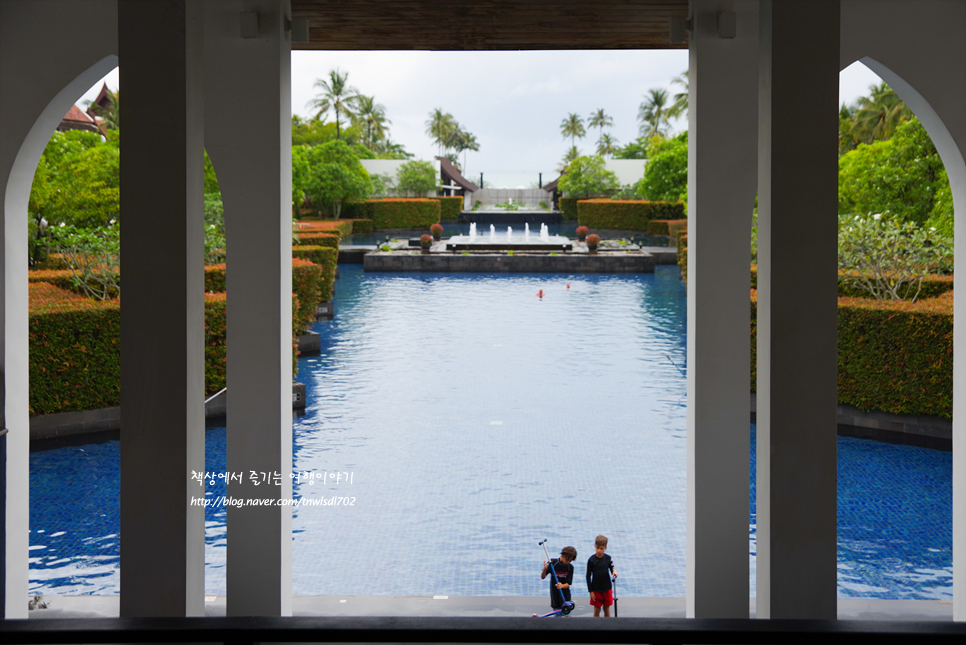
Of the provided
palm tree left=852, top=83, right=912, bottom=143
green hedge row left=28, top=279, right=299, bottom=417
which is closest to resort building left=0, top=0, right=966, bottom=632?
green hedge row left=28, top=279, right=299, bottom=417

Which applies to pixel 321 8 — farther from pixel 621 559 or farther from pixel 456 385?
pixel 456 385

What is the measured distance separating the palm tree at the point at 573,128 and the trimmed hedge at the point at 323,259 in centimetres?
7993

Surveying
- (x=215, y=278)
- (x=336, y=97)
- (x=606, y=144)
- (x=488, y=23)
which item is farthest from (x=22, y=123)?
(x=606, y=144)

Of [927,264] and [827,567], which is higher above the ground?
[927,264]

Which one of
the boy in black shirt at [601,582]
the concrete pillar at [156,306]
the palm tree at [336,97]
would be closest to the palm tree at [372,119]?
the palm tree at [336,97]

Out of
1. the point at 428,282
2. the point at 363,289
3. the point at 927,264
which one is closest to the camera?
the point at 927,264

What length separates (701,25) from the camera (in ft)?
15.2

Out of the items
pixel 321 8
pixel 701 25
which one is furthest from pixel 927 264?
pixel 321 8

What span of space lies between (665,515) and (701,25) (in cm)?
517

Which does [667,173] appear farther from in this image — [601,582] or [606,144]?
[606,144]

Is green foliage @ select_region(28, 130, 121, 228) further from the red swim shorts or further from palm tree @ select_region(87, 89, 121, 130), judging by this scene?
palm tree @ select_region(87, 89, 121, 130)

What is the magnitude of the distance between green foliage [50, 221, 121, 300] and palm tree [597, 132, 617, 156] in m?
81.8

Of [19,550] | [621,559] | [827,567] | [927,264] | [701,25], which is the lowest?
[621,559]

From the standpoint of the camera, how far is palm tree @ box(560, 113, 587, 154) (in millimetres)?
95750
